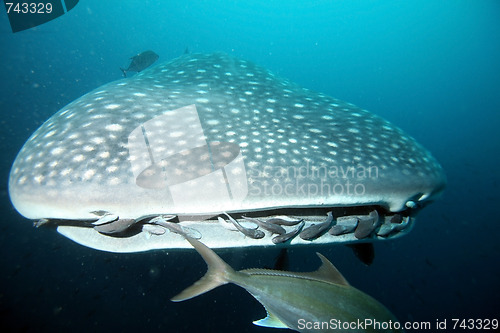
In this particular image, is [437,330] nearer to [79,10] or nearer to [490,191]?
[490,191]

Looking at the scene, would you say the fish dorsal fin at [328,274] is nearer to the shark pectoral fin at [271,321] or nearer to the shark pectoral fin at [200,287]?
the shark pectoral fin at [271,321]

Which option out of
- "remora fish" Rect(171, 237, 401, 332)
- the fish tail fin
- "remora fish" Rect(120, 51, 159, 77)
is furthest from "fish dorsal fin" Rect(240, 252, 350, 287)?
"remora fish" Rect(120, 51, 159, 77)

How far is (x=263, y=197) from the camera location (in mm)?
1648

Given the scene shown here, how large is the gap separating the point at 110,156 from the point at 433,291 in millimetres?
12724

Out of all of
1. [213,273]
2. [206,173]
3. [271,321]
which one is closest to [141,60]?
[206,173]

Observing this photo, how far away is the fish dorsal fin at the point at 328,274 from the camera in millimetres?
1883

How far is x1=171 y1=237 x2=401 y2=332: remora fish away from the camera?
1.74 metres

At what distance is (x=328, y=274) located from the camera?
1.93m

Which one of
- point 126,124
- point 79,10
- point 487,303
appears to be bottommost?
point 487,303

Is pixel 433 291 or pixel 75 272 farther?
pixel 433 291

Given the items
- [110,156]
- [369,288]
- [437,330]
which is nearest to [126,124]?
[110,156]

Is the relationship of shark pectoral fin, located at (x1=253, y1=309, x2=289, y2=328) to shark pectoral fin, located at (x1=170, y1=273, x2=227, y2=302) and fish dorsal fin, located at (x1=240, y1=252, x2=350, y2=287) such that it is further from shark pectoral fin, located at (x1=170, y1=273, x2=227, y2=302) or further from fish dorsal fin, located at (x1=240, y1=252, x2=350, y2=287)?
shark pectoral fin, located at (x1=170, y1=273, x2=227, y2=302)

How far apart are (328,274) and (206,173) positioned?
1.29 metres

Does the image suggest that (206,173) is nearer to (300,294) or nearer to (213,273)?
(213,273)
